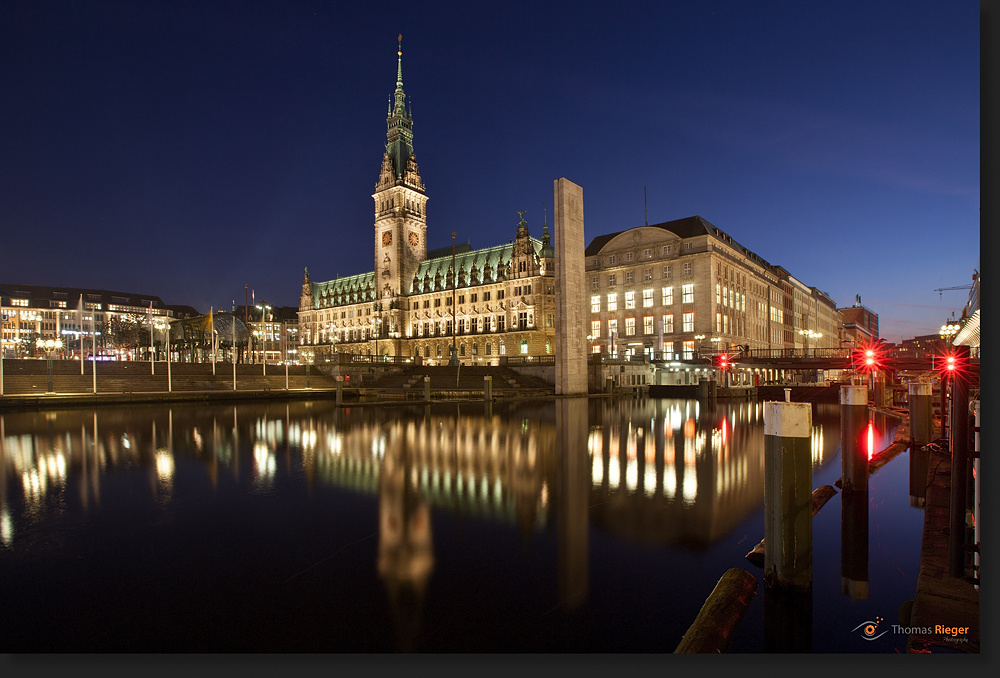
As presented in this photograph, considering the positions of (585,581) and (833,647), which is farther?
(585,581)

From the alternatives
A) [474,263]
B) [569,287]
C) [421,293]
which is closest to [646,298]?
[569,287]

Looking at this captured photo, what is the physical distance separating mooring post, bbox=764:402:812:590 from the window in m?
61.4

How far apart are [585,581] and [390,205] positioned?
103721mm

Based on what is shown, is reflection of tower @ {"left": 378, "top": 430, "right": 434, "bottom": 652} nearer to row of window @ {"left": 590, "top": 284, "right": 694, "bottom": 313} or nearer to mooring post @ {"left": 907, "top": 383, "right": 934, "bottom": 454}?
mooring post @ {"left": 907, "top": 383, "right": 934, "bottom": 454}

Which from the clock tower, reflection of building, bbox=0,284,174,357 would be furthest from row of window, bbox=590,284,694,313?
reflection of building, bbox=0,284,174,357

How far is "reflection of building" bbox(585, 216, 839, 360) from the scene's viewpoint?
67062mm

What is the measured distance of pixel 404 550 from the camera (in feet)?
22.9

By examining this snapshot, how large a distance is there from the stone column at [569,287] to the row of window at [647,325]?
91.7 feet

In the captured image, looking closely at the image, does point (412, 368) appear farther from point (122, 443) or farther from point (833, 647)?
point (833, 647)

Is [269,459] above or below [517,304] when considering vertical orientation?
below

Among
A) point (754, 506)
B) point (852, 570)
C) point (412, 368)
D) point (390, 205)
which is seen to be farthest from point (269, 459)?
point (390, 205)

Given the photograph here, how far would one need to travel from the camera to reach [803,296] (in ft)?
364

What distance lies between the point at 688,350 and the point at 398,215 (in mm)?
62313

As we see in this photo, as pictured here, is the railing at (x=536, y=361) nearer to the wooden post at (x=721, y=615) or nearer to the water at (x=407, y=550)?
the water at (x=407, y=550)
